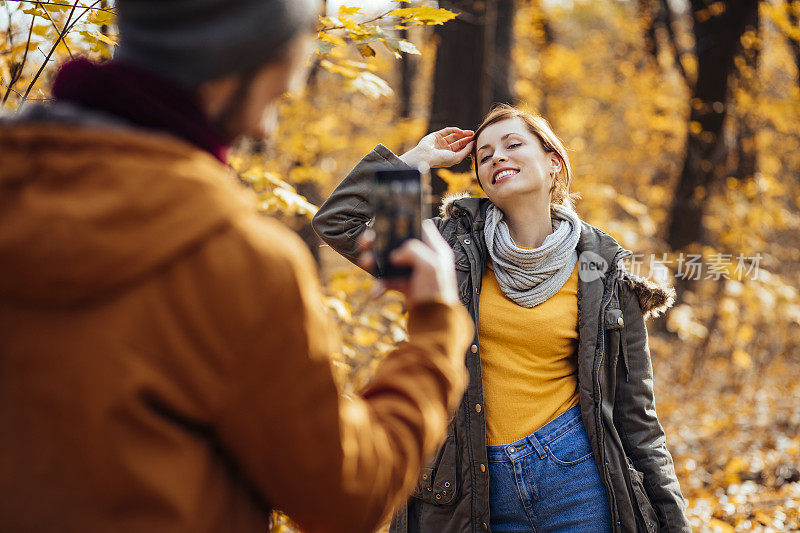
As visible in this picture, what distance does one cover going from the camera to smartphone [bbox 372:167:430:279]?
48.0 inches

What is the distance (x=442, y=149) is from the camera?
2588 millimetres

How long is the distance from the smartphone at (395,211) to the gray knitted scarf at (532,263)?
1150 mm

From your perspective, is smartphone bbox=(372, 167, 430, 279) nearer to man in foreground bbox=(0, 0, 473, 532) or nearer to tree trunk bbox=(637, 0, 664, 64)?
man in foreground bbox=(0, 0, 473, 532)

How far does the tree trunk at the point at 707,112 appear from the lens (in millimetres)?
7207

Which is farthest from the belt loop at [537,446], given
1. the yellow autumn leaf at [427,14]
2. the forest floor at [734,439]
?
the forest floor at [734,439]

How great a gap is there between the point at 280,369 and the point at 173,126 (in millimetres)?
405

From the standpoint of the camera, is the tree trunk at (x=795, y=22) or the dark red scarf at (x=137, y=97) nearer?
the dark red scarf at (x=137, y=97)

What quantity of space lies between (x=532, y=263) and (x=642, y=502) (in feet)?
2.90

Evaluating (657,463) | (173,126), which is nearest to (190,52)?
(173,126)

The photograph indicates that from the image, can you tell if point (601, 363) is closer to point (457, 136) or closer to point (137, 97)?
point (457, 136)

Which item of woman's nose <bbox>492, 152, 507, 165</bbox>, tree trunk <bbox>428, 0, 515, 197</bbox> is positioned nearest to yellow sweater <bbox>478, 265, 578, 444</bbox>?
woman's nose <bbox>492, 152, 507, 165</bbox>

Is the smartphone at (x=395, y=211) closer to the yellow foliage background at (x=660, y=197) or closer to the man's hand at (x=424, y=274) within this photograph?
the man's hand at (x=424, y=274)

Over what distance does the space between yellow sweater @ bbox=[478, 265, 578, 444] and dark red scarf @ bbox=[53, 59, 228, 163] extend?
1.50 metres

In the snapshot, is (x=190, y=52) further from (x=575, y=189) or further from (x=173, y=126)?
(x=575, y=189)
